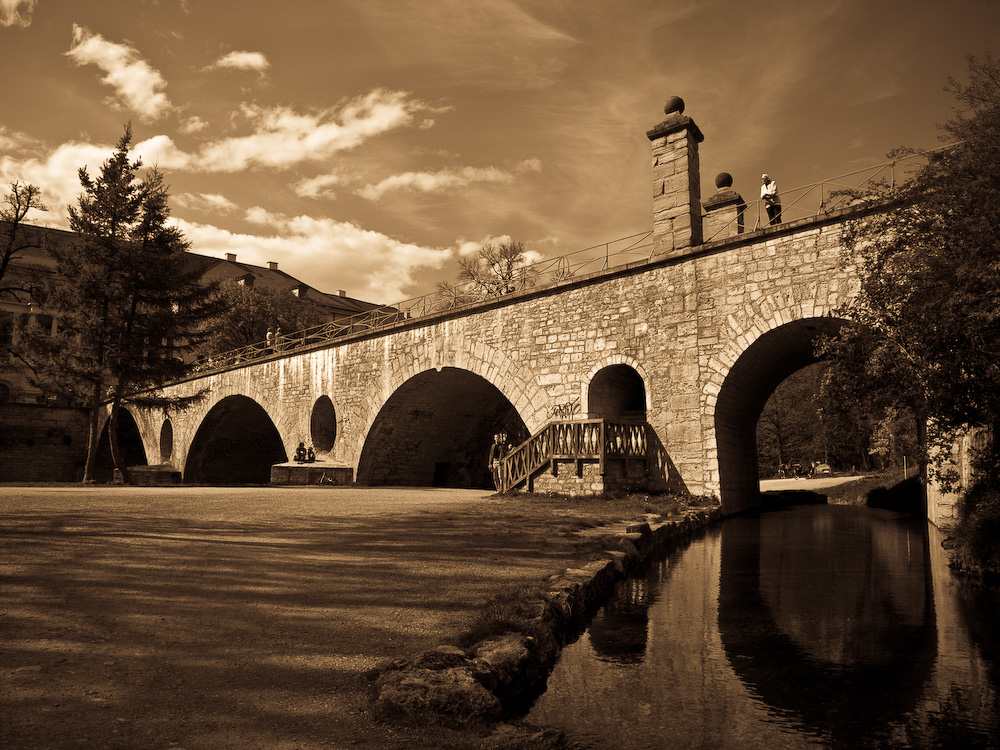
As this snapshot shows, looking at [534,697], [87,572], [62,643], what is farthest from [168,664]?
[87,572]

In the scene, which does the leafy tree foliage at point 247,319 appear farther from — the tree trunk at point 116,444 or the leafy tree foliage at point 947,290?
the leafy tree foliage at point 947,290

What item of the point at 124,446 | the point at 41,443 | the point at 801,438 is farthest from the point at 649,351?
the point at 124,446

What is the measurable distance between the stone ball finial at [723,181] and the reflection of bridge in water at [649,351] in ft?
0.54

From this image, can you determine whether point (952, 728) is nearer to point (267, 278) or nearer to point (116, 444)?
point (116, 444)

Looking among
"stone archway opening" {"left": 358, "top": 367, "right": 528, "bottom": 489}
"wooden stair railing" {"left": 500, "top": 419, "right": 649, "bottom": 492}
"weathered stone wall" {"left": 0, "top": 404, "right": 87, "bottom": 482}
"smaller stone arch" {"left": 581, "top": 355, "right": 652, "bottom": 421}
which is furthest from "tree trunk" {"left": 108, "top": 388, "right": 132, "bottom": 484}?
"weathered stone wall" {"left": 0, "top": 404, "right": 87, "bottom": 482}

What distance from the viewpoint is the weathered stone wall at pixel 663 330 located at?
12.0 meters

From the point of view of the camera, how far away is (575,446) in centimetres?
1291

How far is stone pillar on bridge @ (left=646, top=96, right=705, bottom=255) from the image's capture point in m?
13.9

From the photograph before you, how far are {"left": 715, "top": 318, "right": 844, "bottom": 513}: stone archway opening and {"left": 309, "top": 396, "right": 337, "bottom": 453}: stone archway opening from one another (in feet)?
46.2

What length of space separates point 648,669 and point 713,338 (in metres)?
9.98

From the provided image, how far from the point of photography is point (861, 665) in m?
4.06

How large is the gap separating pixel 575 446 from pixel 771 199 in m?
6.33

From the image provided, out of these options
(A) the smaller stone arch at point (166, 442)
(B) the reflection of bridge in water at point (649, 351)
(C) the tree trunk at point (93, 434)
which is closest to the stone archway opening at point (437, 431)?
(B) the reflection of bridge in water at point (649, 351)

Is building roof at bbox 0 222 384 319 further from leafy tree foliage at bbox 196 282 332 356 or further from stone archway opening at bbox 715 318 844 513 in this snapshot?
stone archway opening at bbox 715 318 844 513
